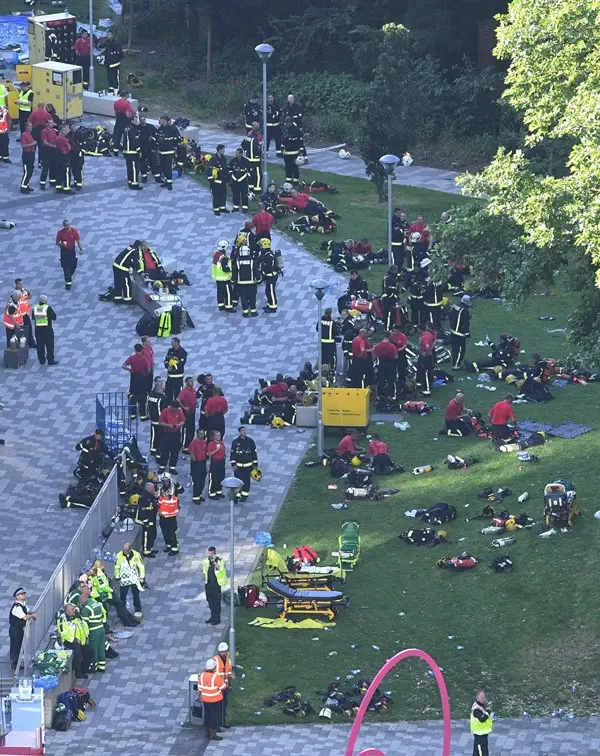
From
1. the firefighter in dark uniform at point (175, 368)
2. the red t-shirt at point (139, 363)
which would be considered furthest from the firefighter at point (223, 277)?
the red t-shirt at point (139, 363)

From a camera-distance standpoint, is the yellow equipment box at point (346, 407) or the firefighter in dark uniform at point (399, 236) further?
the firefighter in dark uniform at point (399, 236)

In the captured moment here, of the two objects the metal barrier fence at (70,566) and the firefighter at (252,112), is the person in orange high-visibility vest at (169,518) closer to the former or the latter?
the metal barrier fence at (70,566)

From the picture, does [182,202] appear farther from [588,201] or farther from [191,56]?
[588,201]

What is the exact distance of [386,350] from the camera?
47.8 metres

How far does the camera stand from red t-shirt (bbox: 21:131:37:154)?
57.1 m

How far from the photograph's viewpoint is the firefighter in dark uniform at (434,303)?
167 ft

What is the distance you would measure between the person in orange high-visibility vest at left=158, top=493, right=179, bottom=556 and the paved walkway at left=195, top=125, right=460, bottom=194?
20831 mm

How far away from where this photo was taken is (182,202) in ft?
190

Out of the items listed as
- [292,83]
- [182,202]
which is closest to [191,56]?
[292,83]

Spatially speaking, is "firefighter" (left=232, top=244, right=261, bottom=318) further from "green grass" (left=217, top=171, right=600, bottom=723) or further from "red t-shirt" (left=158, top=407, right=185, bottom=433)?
"red t-shirt" (left=158, top=407, right=185, bottom=433)

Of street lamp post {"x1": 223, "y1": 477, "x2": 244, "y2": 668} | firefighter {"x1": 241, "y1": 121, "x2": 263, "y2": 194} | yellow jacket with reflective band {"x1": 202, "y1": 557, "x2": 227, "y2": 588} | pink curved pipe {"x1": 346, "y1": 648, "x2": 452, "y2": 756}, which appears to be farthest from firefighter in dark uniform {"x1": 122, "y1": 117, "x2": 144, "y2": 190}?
pink curved pipe {"x1": 346, "y1": 648, "x2": 452, "y2": 756}

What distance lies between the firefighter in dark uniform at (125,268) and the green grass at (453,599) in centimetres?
815

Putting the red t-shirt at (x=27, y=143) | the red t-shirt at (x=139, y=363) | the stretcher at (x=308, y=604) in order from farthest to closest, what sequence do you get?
the red t-shirt at (x=27, y=143) < the red t-shirt at (x=139, y=363) < the stretcher at (x=308, y=604)

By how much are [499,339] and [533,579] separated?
11.5 metres
